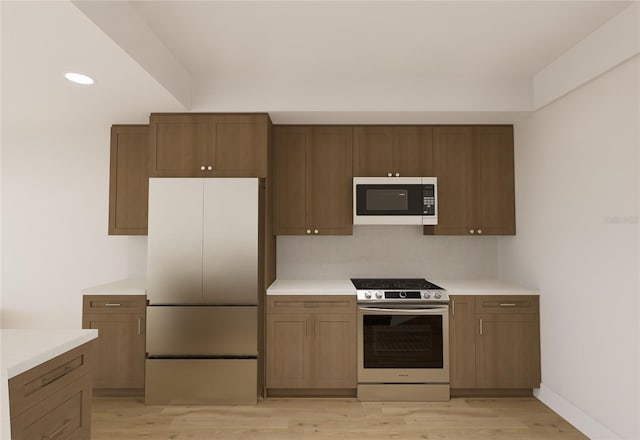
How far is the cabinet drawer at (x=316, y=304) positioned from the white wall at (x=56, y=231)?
1.60 metres

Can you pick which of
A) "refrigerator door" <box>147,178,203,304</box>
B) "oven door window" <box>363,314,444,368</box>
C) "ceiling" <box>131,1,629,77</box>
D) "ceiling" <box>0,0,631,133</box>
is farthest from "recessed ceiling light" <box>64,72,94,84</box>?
"oven door window" <box>363,314,444,368</box>

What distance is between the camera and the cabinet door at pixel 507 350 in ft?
10.8

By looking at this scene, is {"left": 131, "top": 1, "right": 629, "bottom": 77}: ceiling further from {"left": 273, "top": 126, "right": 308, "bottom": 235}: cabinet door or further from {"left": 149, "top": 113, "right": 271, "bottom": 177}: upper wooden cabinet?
{"left": 273, "top": 126, "right": 308, "bottom": 235}: cabinet door

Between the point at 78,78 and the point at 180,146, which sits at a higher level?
the point at 78,78

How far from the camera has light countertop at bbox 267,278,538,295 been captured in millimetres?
3301

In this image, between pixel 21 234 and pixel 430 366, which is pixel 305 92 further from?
pixel 21 234

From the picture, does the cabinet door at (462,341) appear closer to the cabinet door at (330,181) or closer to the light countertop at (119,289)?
the cabinet door at (330,181)

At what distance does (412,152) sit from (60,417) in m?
3.17

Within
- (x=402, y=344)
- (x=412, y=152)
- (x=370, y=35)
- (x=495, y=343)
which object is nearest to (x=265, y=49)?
(x=370, y=35)

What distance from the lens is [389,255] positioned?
3.98 metres

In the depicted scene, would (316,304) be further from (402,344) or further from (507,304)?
(507,304)

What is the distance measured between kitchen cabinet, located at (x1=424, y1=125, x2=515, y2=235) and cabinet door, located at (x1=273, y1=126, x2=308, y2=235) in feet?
4.05

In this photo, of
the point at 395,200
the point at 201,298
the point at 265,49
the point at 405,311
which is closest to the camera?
the point at 265,49

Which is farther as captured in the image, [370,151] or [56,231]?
[56,231]
